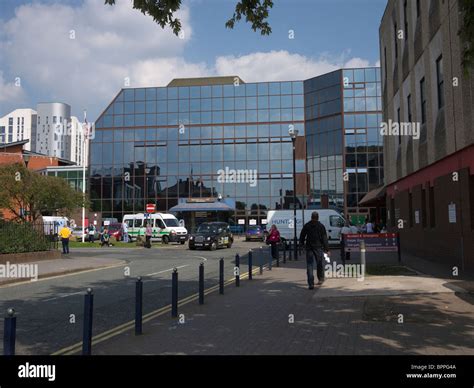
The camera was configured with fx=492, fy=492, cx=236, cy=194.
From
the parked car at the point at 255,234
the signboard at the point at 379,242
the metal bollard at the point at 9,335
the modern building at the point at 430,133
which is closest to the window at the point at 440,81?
the modern building at the point at 430,133

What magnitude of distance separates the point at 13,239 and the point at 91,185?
42154mm

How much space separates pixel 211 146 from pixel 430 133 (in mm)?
42438

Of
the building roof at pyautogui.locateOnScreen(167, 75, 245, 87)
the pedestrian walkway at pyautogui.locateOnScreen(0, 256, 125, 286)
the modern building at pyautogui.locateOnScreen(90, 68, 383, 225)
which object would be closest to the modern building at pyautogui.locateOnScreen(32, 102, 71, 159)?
the modern building at pyautogui.locateOnScreen(90, 68, 383, 225)

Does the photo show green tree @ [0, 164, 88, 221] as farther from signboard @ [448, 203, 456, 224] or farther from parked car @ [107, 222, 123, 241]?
signboard @ [448, 203, 456, 224]

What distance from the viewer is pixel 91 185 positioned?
200ft

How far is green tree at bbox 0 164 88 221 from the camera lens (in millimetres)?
32500

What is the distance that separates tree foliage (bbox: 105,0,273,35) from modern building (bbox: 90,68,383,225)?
156ft

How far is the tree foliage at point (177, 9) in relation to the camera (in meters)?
7.74

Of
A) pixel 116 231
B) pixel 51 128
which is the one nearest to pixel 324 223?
pixel 116 231

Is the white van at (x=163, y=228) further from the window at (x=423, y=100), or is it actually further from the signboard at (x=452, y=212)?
the signboard at (x=452, y=212)

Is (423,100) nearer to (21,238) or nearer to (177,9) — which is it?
(177,9)

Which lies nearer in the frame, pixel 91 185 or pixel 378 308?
pixel 378 308
